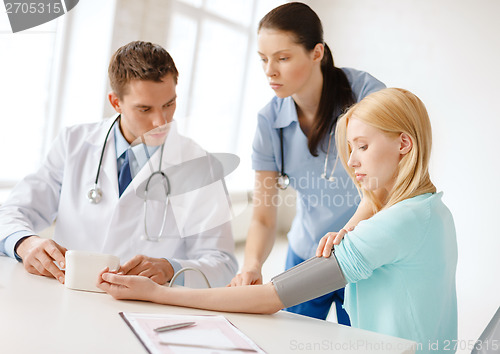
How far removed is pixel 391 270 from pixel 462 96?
3721mm

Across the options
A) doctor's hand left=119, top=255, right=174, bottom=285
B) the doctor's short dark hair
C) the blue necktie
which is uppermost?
the doctor's short dark hair

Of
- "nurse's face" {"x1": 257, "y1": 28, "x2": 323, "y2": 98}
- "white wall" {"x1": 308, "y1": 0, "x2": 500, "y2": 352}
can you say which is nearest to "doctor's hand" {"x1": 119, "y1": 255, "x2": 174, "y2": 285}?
"nurse's face" {"x1": 257, "y1": 28, "x2": 323, "y2": 98}

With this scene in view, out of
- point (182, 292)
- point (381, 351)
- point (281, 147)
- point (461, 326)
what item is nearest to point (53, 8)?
point (281, 147)

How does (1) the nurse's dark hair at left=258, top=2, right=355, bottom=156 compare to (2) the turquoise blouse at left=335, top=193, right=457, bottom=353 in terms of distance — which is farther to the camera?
(1) the nurse's dark hair at left=258, top=2, right=355, bottom=156

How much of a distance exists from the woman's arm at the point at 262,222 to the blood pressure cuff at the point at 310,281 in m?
0.48

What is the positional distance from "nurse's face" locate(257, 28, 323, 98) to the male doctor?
0.96 ft

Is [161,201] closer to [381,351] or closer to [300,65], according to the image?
[300,65]

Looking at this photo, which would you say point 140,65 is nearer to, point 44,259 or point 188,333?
point 44,259

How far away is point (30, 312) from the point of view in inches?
35.1

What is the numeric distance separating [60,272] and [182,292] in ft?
0.97

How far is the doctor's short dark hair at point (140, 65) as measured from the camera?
152cm

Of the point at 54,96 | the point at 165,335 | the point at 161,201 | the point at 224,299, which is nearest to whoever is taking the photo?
the point at 165,335

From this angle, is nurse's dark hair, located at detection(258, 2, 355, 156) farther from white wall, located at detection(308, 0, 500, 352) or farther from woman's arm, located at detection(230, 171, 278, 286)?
white wall, located at detection(308, 0, 500, 352)

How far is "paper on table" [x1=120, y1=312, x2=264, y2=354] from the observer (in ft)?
2.59
